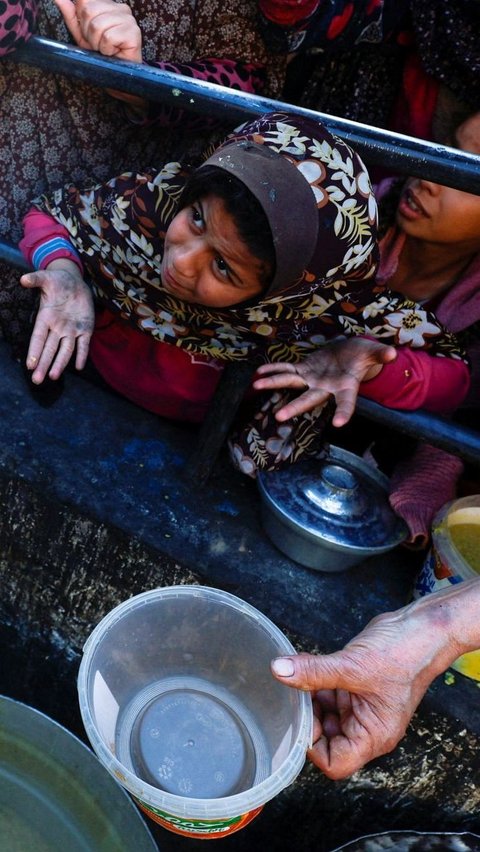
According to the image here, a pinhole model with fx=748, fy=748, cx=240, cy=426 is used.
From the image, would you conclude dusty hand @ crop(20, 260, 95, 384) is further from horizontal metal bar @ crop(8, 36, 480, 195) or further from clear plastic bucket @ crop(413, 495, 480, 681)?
clear plastic bucket @ crop(413, 495, 480, 681)

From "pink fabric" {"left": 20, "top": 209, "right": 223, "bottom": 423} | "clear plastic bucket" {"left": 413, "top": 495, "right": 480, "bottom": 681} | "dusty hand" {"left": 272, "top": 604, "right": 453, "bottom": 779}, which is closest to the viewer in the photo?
"dusty hand" {"left": 272, "top": 604, "right": 453, "bottom": 779}

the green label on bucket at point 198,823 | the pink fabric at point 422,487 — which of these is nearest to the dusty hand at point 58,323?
the pink fabric at point 422,487

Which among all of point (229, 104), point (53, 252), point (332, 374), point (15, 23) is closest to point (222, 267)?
point (229, 104)

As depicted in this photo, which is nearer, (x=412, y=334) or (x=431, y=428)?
(x=431, y=428)

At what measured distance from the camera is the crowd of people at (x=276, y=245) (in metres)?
1.43

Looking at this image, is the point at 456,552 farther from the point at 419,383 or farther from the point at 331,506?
the point at 419,383

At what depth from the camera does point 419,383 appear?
1789 mm

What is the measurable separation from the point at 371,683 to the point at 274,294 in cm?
78

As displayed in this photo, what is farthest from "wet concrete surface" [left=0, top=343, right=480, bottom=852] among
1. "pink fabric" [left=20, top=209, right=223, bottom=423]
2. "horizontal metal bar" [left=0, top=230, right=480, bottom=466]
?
"horizontal metal bar" [left=0, top=230, right=480, bottom=466]

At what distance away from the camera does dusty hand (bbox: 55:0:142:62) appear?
5.61ft

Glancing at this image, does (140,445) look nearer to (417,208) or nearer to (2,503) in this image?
(2,503)

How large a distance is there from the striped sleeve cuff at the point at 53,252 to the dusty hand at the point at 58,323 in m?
0.03

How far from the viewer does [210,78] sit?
2.02 m

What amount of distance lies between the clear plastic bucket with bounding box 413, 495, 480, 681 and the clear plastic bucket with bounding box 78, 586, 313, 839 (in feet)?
1.49
